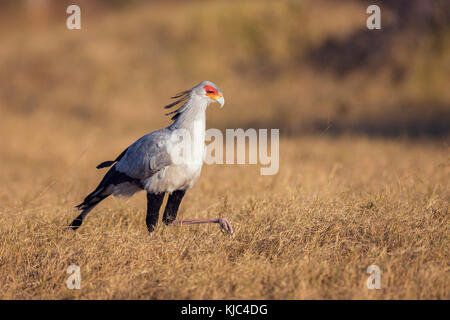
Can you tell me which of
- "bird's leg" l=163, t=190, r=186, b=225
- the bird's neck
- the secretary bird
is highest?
the bird's neck

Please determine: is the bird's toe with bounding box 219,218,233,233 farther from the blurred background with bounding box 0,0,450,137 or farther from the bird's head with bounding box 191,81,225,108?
the blurred background with bounding box 0,0,450,137

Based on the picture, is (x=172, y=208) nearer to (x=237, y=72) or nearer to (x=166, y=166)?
(x=166, y=166)

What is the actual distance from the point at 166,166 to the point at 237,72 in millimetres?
12462

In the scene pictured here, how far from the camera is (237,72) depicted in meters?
16.0

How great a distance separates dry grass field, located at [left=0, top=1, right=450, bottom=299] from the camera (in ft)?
10.7

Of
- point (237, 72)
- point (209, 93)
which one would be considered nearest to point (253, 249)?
point (209, 93)

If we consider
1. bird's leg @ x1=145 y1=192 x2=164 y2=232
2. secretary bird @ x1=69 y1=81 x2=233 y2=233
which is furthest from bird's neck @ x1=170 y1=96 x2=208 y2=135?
bird's leg @ x1=145 y1=192 x2=164 y2=232

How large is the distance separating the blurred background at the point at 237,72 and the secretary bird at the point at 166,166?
492 centimetres

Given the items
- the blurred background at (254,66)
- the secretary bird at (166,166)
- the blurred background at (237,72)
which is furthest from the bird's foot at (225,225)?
the blurred background at (254,66)

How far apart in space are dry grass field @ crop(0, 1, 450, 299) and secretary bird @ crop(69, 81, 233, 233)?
0.61ft

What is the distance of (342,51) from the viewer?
1515cm

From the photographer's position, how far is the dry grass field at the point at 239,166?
10.7 ft
